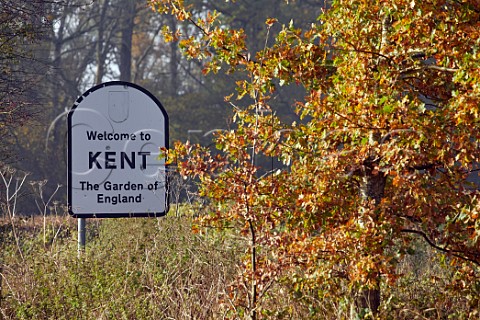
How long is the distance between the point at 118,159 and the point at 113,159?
2.2 inches

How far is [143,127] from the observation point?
10.5 m

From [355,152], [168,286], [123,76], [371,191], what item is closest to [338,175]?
[355,152]

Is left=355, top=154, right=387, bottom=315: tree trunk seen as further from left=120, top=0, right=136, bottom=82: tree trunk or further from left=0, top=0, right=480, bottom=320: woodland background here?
left=120, top=0, right=136, bottom=82: tree trunk

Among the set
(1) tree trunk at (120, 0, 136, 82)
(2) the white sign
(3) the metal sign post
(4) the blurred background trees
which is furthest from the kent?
(1) tree trunk at (120, 0, 136, 82)

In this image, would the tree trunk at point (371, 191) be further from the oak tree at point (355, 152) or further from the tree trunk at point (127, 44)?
the tree trunk at point (127, 44)

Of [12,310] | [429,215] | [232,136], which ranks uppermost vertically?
[232,136]

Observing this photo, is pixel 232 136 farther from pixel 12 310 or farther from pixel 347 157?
pixel 12 310

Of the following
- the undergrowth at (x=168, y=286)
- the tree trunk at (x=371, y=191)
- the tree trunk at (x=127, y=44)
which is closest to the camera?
the tree trunk at (x=371, y=191)

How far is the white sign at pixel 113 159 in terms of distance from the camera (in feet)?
33.7

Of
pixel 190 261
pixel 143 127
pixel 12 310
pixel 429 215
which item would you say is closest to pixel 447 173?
pixel 429 215

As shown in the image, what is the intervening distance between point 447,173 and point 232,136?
59.0 inches

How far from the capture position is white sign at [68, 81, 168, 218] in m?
10.3

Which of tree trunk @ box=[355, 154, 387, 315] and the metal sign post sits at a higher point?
tree trunk @ box=[355, 154, 387, 315]

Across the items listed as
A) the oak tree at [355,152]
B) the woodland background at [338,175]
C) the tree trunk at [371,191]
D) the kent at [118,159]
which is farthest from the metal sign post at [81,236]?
the tree trunk at [371,191]
